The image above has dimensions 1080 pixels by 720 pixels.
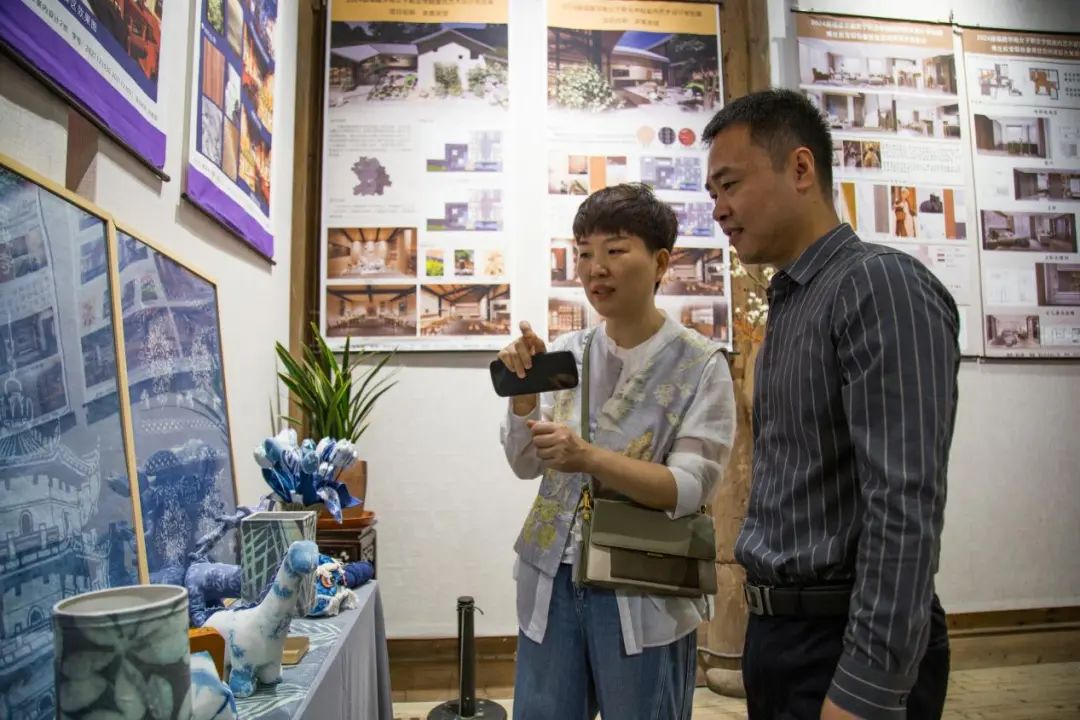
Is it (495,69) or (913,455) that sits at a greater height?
(495,69)

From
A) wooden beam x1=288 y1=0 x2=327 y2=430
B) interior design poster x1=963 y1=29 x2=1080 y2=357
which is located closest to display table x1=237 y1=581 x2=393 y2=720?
wooden beam x1=288 y1=0 x2=327 y2=430

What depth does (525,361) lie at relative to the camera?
1.25 metres

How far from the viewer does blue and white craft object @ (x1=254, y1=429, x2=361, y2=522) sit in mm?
1447

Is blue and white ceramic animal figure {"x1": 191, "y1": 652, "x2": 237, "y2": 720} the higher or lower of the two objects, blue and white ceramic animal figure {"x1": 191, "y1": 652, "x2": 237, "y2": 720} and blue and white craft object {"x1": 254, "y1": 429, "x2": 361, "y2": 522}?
the lower

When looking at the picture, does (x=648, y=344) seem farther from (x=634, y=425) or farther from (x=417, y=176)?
(x=417, y=176)

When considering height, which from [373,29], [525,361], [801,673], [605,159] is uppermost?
[373,29]

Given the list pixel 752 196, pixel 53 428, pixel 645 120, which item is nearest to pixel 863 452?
pixel 752 196

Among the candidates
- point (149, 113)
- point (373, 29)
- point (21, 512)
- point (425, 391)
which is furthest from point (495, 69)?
point (21, 512)

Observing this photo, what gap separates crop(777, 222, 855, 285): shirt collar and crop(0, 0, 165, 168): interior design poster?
1154 mm

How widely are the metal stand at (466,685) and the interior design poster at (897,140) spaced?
2561mm

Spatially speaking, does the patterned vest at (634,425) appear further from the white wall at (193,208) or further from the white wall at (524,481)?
the white wall at (524,481)

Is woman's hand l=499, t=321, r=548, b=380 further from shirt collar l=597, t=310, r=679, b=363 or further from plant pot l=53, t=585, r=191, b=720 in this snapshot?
plant pot l=53, t=585, r=191, b=720

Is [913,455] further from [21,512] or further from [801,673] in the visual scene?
[21,512]

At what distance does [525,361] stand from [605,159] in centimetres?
215
